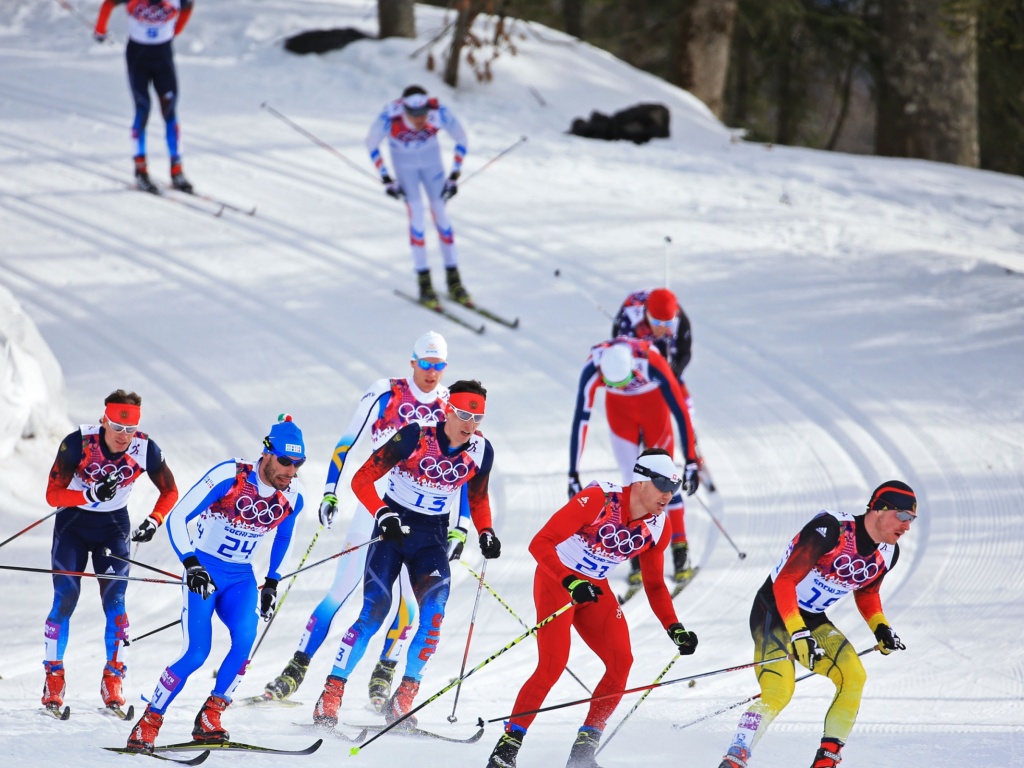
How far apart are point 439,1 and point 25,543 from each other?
23.4 m

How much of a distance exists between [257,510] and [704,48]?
48.0 feet

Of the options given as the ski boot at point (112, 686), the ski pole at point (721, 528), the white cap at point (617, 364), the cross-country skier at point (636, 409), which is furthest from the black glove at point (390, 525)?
the ski pole at point (721, 528)

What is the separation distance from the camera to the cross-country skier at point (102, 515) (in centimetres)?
545

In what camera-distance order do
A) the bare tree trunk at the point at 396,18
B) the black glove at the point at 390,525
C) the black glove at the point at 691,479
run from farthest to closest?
1. the bare tree trunk at the point at 396,18
2. the black glove at the point at 691,479
3. the black glove at the point at 390,525

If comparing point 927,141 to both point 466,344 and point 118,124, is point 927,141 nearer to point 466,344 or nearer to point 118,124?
point 466,344

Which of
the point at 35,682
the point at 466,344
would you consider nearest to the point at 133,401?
the point at 35,682

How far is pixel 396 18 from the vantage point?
16.6 metres

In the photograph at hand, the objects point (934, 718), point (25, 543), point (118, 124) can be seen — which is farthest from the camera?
point (118, 124)

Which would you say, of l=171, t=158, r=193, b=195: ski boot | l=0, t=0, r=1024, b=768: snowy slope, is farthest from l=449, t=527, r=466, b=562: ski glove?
l=171, t=158, r=193, b=195: ski boot

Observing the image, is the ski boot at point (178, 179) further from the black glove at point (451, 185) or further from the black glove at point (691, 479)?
the black glove at point (691, 479)

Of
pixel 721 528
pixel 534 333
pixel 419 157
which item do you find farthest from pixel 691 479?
pixel 419 157

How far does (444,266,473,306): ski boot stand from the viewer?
10578mm

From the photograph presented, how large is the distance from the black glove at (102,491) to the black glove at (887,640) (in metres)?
3.51

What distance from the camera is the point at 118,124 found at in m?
13.1
